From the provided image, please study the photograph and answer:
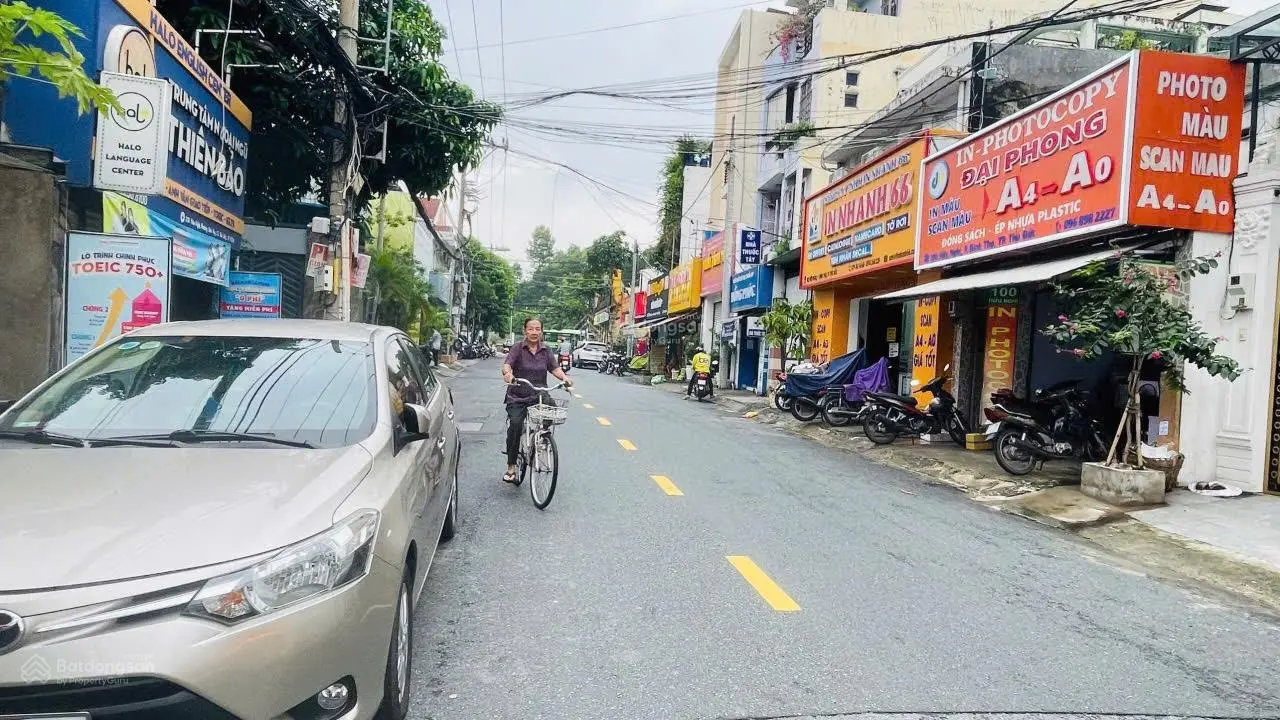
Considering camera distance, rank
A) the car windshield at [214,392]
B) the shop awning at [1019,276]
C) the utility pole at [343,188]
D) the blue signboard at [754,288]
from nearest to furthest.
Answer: the car windshield at [214,392]
the shop awning at [1019,276]
the utility pole at [343,188]
the blue signboard at [754,288]

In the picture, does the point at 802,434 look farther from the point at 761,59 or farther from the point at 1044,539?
the point at 761,59

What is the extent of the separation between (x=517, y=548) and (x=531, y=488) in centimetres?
160

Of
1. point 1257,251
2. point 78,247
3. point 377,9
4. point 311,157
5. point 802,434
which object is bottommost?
point 802,434

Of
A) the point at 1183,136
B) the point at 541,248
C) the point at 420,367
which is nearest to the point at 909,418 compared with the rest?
the point at 1183,136

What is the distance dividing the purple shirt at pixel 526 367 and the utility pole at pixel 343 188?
6152 millimetres

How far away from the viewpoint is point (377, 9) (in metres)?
15.9

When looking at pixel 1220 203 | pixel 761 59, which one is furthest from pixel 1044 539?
pixel 761 59

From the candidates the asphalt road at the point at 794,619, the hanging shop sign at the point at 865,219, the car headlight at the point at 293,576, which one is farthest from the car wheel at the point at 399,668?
the hanging shop sign at the point at 865,219

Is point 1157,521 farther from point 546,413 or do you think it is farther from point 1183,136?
point 546,413

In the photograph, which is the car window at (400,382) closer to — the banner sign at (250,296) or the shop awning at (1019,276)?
the shop awning at (1019,276)

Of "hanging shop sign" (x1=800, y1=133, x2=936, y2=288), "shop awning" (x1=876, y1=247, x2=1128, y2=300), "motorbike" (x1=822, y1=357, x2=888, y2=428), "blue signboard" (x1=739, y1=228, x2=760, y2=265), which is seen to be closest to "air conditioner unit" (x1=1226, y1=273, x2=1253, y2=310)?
"shop awning" (x1=876, y1=247, x2=1128, y2=300)

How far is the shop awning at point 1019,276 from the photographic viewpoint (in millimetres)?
10018

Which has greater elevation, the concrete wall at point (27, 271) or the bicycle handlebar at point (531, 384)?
the concrete wall at point (27, 271)

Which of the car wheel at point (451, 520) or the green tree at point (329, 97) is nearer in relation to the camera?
the car wheel at point (451, 520)
